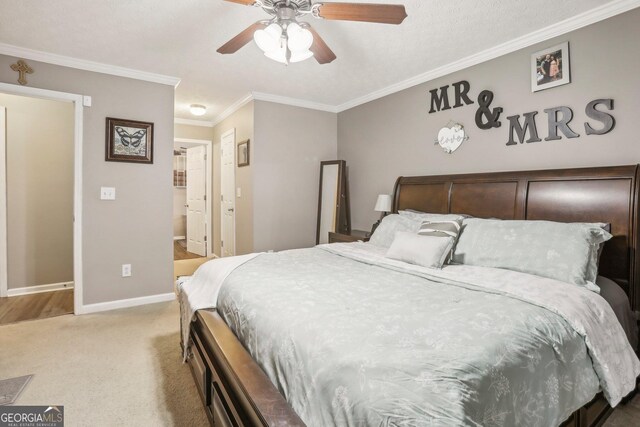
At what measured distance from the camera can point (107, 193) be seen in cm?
329

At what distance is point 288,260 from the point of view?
2.31 metres

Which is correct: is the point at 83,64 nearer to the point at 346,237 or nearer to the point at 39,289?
the point at 39,289

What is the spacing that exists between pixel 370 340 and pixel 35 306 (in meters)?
3.93

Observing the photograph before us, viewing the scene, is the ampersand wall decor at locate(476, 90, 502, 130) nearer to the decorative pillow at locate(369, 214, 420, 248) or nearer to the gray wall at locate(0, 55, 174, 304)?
the decorative pillow at locate(369, 214, 420, 248)

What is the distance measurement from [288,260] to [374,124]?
8.19 feet

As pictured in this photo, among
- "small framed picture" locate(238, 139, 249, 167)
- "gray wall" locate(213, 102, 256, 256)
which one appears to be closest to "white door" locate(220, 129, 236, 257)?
"gray wall" locate(213, 102, 256, 256)

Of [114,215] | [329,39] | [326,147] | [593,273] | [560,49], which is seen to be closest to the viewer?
[593,273]

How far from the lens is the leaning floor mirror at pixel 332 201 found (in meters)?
4.33

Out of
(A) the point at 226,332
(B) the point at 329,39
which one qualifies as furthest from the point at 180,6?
(A) the point at 226,332

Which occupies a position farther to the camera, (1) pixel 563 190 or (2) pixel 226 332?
(1) pixel 563 190

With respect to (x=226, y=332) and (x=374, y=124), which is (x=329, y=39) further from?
(x=226, y=332)

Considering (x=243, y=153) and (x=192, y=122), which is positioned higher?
(x=192, y=122)

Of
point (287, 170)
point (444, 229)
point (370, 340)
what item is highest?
point (287, 170)

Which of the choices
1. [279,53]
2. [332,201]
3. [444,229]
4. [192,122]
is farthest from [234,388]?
[192,122]
